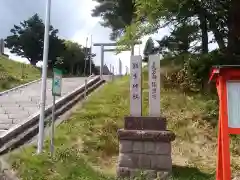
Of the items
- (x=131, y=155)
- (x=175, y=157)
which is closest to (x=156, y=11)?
(x=175, y=157)

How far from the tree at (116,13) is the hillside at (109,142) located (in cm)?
851

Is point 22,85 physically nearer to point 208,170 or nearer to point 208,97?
point 208,97

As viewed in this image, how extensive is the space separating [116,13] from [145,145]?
55.2 ft

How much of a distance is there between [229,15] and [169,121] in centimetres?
679

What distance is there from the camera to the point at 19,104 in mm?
14484

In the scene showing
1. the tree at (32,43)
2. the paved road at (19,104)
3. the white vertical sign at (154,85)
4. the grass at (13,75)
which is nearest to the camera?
the white vertical sign at (154,85)

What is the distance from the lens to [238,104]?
277 inches

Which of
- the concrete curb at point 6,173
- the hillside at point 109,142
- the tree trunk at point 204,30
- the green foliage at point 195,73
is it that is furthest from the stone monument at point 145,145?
the tree trunk at point 204,30

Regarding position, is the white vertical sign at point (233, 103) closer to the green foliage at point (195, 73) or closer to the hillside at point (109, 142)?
the hillside at point (109, 142)

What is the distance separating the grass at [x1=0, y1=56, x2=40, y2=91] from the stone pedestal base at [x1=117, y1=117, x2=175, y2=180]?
460 inches

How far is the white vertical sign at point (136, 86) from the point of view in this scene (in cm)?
905

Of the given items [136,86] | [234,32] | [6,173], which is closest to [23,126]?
[6,173]

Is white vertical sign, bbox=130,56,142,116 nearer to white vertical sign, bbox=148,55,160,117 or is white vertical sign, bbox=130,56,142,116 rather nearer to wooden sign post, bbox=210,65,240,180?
white vertical sign, bbox=148,55,160,117

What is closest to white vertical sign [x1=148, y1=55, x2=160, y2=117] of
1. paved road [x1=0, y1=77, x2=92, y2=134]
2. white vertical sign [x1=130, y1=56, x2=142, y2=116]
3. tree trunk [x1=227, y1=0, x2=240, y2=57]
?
white vertical sign [x1=130, y1=56, x2=142, y2=116]
